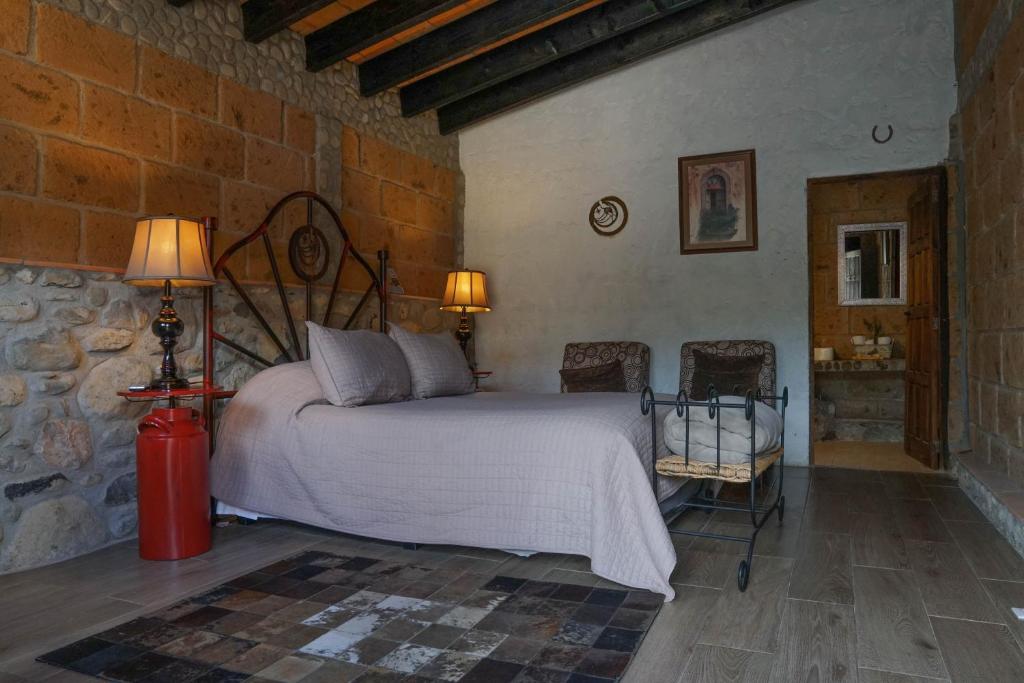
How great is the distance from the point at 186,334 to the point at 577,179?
335 centimetres

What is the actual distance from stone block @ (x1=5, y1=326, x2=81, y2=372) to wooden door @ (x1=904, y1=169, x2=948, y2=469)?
498 cm

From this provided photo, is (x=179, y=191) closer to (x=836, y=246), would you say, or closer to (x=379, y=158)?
(x=379, y=158)

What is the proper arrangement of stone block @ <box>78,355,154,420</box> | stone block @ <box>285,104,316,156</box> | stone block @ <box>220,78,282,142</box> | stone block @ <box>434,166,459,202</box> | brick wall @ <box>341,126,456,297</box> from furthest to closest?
stone block @ <box>434,166,459,202</box>
brick wall @ <box>341,126,456,297</box>
stone block @ <box>285,104,316,156</box>
stone block @ <box>220,78,282,142</box>
stone block @ <box>78,355,154,420</box>

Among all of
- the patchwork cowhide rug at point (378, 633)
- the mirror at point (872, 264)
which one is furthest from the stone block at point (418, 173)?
the mirror at point (872, 264)

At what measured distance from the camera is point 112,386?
3086 mm

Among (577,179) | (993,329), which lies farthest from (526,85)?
(993,329)

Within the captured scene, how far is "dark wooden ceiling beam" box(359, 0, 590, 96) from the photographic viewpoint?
4227 millimetres

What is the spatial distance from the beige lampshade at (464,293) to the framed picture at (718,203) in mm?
1581

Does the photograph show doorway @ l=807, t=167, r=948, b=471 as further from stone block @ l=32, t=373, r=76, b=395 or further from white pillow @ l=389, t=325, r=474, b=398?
stone block @ l=32, t=373, r=76, b=395

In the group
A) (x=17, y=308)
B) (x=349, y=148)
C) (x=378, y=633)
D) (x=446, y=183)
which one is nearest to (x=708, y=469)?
(x=378, y=633)

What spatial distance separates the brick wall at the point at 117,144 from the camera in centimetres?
277

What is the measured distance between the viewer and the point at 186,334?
344 centimetres

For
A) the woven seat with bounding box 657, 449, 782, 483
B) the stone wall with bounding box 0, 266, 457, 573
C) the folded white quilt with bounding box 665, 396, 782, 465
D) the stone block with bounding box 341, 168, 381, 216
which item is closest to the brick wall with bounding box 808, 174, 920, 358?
the stone block with bounding box 341, 168, 381, 216

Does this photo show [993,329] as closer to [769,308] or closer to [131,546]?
[769,308]
